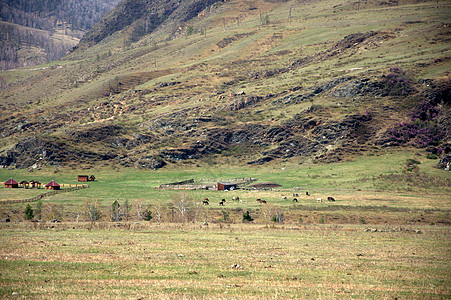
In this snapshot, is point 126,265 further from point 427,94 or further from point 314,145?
point 427,94

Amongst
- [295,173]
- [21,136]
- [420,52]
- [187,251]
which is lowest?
[295,173]

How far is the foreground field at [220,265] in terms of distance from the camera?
16312mm

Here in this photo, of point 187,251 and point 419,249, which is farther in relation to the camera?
point 419,249

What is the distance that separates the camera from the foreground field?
16312 mm

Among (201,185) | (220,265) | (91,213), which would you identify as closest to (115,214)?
(91,213)

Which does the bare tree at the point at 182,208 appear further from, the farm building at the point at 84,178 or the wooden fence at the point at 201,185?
the farm building at the point at 84,178

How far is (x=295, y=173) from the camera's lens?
110m

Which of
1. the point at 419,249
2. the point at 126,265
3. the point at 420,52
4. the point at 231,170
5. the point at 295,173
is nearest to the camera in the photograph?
the point at 126,265

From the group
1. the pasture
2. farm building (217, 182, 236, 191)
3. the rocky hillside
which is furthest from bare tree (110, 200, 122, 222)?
the rocky hillside

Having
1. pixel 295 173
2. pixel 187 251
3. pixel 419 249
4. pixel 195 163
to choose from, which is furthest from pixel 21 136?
pixel 419 249

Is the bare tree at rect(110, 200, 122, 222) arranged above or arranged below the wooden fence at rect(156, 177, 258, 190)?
above

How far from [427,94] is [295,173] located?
202 feet

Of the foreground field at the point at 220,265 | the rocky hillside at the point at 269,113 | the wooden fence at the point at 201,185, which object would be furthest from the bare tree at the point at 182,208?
the rocky hillside at the point at 269,113

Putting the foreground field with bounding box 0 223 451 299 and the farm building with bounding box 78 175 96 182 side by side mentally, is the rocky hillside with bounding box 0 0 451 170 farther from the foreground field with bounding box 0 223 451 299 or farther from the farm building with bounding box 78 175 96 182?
the foreground field with bounding box 0 223 451 299
